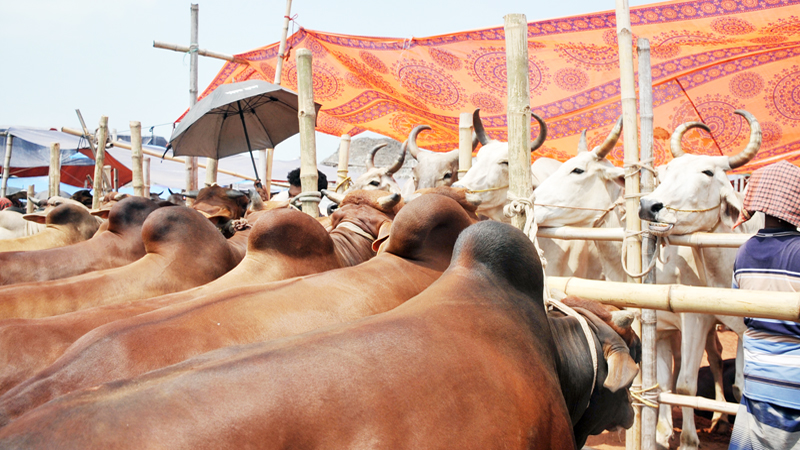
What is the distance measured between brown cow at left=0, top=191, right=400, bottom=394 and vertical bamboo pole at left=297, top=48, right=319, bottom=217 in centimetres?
74

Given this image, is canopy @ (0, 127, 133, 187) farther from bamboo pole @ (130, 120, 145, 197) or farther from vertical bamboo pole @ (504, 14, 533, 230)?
vertical bamboo pole @ (504, 14, 533, 230)

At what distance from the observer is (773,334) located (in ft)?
8.82

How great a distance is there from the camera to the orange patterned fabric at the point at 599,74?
5969mm

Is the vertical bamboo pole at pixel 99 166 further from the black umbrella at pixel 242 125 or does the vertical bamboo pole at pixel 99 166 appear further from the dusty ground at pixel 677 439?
the dusty ground at pixel 677 439

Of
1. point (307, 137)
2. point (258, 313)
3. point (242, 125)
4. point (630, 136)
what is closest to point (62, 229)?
point (307, 137)

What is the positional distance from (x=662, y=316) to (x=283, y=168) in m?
15.8

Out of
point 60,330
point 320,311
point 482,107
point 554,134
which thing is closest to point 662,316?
point 554,134

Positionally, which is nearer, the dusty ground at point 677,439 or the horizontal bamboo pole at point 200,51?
the dusty ground at point 677,439

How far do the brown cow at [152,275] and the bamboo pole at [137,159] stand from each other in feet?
13.4

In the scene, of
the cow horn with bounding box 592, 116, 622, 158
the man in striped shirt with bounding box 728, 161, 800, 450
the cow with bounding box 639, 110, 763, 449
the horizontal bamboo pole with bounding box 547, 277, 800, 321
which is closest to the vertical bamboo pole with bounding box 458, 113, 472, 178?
the cow horn with bounding box 592, 116, 622, 158

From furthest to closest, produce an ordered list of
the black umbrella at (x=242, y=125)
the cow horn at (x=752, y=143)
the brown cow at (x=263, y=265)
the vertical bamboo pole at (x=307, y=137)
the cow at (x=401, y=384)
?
the black umbrella at (x=242, y=125) → the vertical bamboo pole at (x=307, y=137) → the cow horn at (x=752, y=143) → the brown cow at (x=263, y=265) → the cow at (x=401, y=384)

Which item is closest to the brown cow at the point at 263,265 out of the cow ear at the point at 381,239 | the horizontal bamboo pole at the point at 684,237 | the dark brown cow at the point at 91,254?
the cow ear at the point at 381,239

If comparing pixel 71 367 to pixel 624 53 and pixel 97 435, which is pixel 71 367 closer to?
pixel 97 435

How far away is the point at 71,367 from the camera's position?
5.72ft
